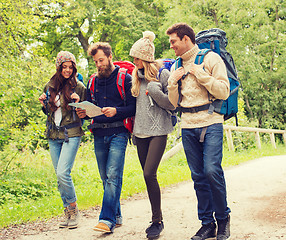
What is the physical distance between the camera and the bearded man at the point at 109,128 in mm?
4582

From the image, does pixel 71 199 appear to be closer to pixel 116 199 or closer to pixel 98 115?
pixel 116 199

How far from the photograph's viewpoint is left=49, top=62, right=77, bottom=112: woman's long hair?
16.4ft

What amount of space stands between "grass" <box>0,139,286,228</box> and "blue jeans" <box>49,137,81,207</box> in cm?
90

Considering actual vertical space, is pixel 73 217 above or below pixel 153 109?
below

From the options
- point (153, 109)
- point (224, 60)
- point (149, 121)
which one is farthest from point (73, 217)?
point (224, 60)

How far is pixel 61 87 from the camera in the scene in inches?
201

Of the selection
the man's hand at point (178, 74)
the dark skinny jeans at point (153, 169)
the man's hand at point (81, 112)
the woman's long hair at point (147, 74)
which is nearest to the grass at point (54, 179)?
the man's hand at point (81, 112)

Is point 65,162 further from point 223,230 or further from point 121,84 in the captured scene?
point 223,230

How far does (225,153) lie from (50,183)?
6486 mm

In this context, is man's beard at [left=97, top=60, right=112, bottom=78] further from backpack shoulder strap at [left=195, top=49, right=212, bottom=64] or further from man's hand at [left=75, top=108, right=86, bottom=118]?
backpack shoulder strap at [left=195, top=49, right=212, bottom=64]

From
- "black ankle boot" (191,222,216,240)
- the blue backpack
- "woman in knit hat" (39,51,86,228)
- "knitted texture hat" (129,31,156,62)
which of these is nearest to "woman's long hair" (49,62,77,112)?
"woman in knit hat" (39,51,86,228)

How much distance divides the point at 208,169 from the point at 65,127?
6.69ft

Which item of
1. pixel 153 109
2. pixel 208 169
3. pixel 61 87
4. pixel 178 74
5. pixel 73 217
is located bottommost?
pixel 73 217

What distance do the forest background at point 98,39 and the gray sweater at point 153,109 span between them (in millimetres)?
3296
